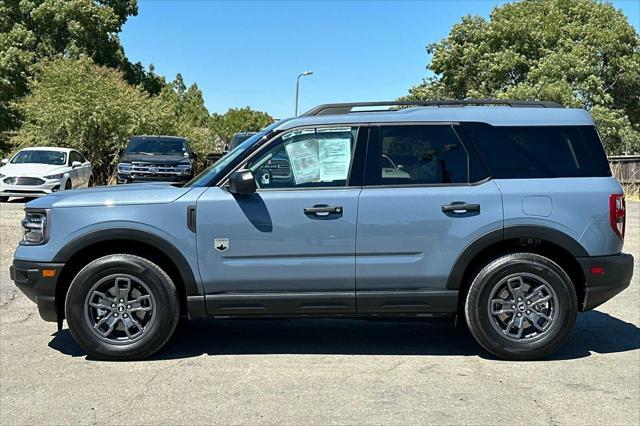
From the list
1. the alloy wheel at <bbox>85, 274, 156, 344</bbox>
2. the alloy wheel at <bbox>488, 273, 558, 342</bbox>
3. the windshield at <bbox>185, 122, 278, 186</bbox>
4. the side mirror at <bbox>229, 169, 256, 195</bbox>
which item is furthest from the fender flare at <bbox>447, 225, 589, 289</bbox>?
the alloy wheel at <bbox>85, 274, 156, 344</bbox>

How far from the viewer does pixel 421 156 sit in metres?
4.98

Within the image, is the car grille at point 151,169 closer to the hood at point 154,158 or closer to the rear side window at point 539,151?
the hood at point 154,158

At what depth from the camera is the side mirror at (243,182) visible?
4664 millimetres

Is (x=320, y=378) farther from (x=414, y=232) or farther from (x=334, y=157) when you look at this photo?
(x=334, y=157)

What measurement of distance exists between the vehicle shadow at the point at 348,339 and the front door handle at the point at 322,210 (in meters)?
1.19

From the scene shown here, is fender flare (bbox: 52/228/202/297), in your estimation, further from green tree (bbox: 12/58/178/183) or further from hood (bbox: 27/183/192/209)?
green tree (bbox: 12/58/178/183)

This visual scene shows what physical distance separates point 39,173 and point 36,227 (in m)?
12.2

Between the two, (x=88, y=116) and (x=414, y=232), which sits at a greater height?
(x=88, y=116)

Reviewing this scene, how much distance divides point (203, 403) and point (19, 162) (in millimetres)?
14965

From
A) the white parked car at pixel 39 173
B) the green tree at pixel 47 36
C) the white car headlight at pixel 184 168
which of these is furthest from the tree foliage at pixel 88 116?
the green tree at pixel 47 36

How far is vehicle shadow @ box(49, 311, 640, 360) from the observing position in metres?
5.18

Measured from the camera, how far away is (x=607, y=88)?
3161 centimetres

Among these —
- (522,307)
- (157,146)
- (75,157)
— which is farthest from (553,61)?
(522,307)

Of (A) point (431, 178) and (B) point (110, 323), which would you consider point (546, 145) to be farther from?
(B) point (110, 323)
